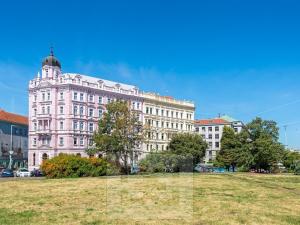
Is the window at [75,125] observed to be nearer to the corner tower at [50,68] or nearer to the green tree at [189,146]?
the corner tower at [50,68]

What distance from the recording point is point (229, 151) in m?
84.9

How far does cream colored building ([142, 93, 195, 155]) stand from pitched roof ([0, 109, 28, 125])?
29527 mm

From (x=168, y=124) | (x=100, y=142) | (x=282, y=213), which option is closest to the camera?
(x=282, y=213)

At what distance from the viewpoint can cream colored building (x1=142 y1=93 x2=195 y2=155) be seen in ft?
331

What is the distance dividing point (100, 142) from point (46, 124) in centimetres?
3165

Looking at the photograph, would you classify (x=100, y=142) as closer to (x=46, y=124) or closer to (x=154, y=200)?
(x=46, y=124)

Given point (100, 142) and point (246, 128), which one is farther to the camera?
point (246, 128)

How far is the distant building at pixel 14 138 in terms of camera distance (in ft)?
301

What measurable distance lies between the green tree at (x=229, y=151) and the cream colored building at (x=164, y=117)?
17996 mm

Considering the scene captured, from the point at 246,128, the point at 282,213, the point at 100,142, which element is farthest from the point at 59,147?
the point at 282,213

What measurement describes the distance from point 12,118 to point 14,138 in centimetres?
513

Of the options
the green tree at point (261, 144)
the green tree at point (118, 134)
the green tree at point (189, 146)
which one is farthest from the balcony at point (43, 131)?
the green tree at point (261, 144)

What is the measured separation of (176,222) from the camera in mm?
15930

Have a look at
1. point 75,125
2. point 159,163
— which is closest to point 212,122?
point 75,125
